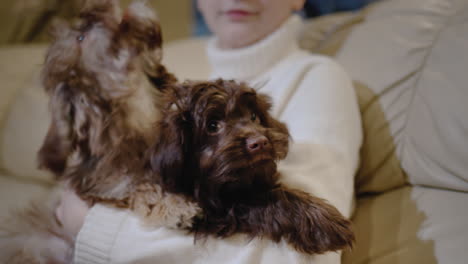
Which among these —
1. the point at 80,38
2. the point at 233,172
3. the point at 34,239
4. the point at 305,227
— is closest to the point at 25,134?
the point at 34,239

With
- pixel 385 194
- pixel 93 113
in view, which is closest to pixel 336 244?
pixel 385 194

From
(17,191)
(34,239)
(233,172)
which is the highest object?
(233,172)

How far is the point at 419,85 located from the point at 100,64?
1373mm

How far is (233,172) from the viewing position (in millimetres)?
977

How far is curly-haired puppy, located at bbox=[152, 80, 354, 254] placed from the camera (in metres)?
0.99

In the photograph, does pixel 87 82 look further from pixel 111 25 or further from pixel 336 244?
pixel 336 244

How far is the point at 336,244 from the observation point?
1.02 metres

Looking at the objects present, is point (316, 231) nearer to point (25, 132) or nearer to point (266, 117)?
point (266, 117)

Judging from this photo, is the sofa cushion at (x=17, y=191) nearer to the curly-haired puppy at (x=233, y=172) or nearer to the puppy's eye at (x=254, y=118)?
the curly-haired puppy at (x=233, y=172)

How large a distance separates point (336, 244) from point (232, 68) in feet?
3.59

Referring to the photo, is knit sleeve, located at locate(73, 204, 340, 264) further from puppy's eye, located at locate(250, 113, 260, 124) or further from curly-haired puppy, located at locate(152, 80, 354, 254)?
puppy's eye, located at locate(250, 113, 260, 124)

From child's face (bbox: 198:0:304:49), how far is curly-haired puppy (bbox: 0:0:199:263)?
52 cm

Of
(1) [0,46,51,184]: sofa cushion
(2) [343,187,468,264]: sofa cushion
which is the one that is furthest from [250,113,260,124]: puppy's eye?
(1) [0,46,51,184]: sofa cushion

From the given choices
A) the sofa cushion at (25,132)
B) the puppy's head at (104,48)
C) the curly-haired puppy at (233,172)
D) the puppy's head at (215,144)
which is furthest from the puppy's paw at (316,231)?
the sofa cushion at (25,132)
